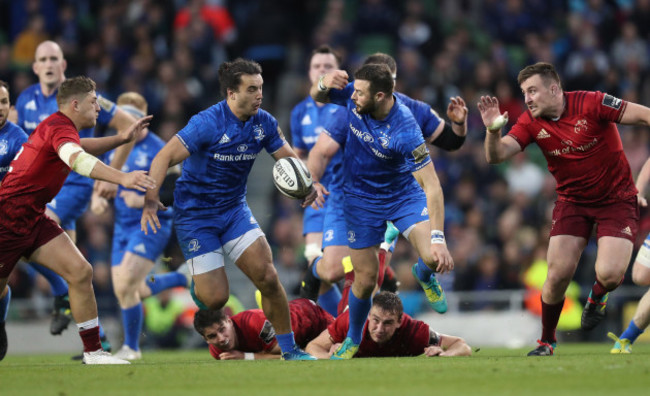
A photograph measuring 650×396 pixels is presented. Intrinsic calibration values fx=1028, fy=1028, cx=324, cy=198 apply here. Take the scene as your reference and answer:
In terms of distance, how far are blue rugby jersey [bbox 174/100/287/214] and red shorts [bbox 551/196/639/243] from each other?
Answer: 2.63 meters

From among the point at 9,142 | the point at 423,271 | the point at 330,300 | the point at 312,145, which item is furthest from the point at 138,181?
the point at 330,300

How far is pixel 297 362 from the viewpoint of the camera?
28.7 feet

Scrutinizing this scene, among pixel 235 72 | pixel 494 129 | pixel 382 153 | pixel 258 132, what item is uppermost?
pixel 235 72

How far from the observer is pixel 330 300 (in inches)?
464

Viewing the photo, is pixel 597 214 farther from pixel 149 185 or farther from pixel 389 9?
pixel 389 9

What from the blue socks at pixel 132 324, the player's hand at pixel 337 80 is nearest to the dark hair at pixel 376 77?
the player's hand at pixel 337 80

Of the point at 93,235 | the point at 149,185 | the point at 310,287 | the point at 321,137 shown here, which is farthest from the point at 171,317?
the point at 149,185

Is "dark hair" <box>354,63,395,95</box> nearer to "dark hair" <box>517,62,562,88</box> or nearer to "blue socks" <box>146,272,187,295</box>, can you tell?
"dark hair" <box>517,62,562,88</box>

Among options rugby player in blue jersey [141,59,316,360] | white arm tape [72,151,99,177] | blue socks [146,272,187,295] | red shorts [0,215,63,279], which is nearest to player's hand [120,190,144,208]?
blue socks [146,272,187,295]

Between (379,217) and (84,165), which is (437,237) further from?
(84,165)

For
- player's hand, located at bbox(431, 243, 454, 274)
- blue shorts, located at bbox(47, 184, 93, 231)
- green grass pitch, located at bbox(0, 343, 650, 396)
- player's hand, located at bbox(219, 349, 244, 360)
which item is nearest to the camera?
green grass pitch, located at bbox(0, 343, 650, 396)

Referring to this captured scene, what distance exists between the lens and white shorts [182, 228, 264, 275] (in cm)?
916

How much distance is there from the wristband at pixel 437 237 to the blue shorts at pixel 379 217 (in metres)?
0.61

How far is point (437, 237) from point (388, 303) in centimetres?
98
